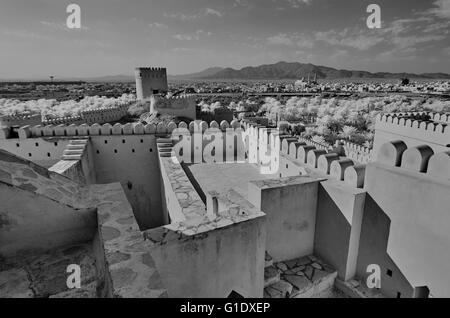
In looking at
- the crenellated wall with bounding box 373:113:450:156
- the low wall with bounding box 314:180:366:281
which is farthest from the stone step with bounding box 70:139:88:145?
the crenellated wall with bounding box 373:113:450:156

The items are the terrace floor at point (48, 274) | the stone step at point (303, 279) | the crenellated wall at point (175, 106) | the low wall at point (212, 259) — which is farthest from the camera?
the crenellated wall at point (175, 106)

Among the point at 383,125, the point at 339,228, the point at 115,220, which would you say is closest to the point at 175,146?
the point at 339,228

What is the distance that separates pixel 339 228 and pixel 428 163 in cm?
175

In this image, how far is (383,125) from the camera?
1349 centimetres

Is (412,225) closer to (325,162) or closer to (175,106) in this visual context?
(325,162)

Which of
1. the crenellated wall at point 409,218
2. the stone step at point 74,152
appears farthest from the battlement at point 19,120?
the crenellated wall at point 409,218

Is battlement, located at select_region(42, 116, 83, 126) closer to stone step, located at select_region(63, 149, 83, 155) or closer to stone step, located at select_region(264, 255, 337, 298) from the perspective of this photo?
stone step, located at select_region(63, 149, 83, 155)

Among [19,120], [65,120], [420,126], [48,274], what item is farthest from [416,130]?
[19,120]

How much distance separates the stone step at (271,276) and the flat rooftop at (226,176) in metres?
2.48

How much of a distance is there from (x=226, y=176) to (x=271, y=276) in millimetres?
4129

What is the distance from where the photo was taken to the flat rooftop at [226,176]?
742 centimetres

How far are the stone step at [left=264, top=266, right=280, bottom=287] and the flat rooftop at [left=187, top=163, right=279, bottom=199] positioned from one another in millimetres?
2482

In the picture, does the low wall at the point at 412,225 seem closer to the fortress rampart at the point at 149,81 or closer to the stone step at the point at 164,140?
the stone step at the point at 164,140

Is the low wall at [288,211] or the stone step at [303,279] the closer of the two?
the stone step at [303,279]
